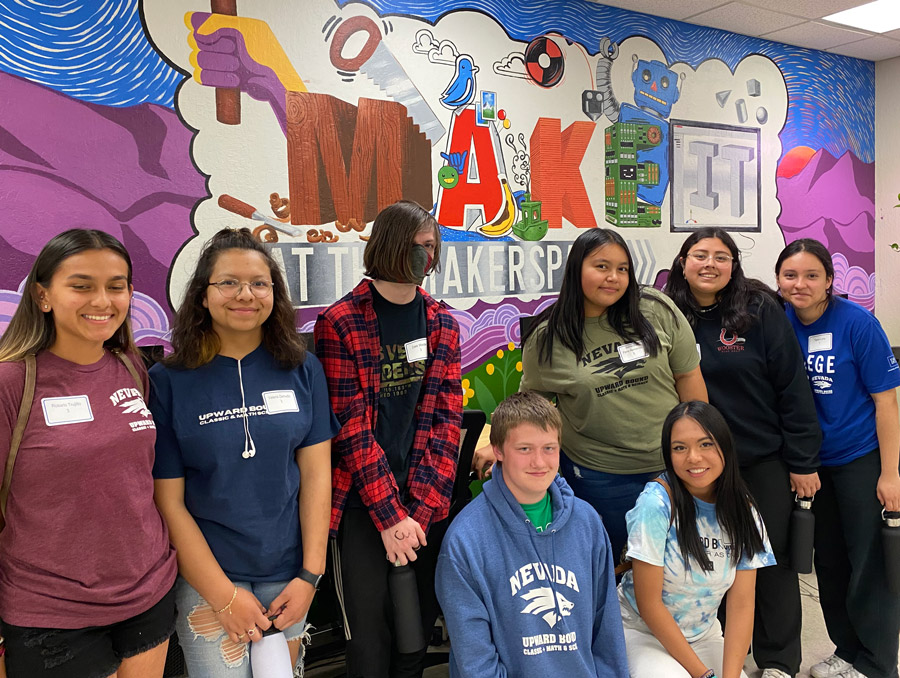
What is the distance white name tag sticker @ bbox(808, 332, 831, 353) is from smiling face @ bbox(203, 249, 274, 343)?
195 centimetres

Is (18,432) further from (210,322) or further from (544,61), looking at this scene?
(544,61)

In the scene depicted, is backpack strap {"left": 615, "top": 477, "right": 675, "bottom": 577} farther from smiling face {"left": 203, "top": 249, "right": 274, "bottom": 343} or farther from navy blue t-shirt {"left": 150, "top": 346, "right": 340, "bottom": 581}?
smiling face {"left": 203, "top": 249, "right": 274, "bottom": 343}

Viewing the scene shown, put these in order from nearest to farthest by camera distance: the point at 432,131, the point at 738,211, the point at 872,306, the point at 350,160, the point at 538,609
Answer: the point at 538,609 < the point at 350,160 < the point at 432,131 < the point at 738,211 < the point at 872,306

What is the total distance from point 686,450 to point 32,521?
1643 mm

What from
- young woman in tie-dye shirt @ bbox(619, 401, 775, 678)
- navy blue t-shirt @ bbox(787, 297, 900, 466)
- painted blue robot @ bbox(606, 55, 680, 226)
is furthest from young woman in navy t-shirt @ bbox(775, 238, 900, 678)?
painted blue robot @ bbox(606, 55, 680, 226)

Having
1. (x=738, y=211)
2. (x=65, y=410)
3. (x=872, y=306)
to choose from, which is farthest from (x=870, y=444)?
(x=872, y=306)

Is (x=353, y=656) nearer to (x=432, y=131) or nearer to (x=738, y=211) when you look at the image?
(x=432, y=131)

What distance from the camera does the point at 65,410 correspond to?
1.38 m

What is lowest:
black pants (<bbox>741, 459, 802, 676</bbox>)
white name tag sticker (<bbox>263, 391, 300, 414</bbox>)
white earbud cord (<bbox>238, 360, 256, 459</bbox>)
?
black pants (<bbox>741, 459, 802, 676</bbox>)

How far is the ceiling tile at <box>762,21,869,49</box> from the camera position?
403cm

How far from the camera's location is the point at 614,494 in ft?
7.09

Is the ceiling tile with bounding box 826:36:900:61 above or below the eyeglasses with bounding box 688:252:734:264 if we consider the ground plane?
above

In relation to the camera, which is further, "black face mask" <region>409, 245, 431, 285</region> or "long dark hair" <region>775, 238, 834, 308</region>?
Result: "long dark hair" <region>775, 238, 834, 308</region>

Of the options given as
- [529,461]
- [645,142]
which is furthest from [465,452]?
[645,142]
